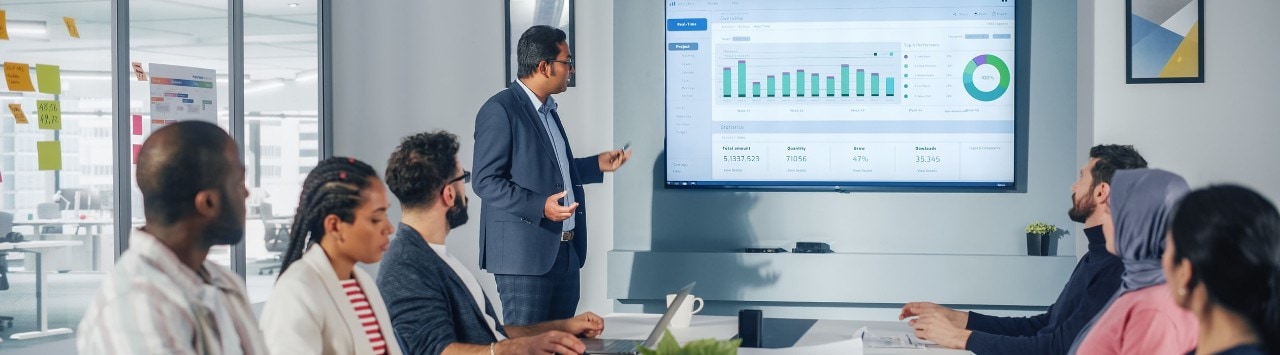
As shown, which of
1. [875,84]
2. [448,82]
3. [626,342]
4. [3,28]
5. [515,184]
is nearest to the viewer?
[626,342]

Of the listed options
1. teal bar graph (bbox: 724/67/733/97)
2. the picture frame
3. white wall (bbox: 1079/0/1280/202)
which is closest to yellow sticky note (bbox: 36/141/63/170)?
the picture frame

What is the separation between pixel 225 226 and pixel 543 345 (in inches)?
34.8

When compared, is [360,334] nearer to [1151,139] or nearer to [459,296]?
[459,296]

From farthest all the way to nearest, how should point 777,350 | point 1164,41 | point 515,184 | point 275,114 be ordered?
point 275,114 → point 1164,41 → point 515,184 → point 777,350

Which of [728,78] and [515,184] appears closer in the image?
[515,184]

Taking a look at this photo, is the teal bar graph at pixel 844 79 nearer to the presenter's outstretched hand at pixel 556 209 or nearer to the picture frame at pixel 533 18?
the picture frame at pixel 533 18

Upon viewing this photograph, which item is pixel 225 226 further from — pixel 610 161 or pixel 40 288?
pixel 40 288

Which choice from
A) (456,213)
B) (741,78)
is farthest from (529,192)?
(741,78)

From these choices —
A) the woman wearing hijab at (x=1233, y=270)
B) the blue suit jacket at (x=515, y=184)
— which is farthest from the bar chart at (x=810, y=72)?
the woman wearing hijab at (x=1233, y=270)

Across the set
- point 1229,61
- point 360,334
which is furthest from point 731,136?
point 360,334

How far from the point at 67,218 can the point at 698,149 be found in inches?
93.7

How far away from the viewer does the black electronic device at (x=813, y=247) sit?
442 cm

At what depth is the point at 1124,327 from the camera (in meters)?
2.01

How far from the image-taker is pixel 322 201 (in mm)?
1868
